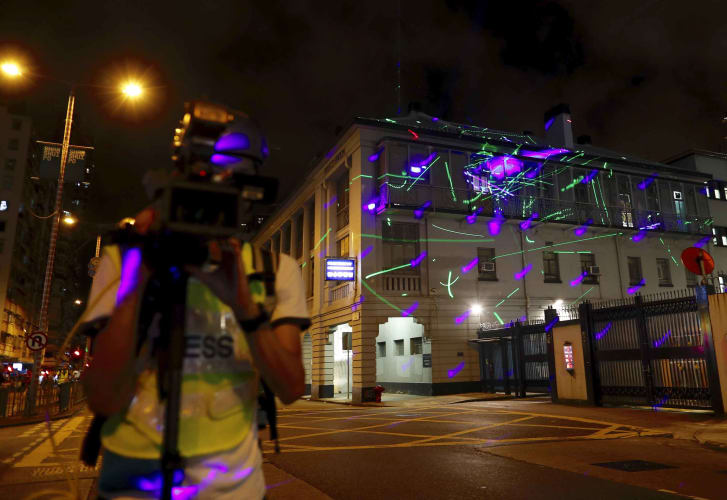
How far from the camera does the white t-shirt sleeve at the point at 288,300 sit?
180 cm

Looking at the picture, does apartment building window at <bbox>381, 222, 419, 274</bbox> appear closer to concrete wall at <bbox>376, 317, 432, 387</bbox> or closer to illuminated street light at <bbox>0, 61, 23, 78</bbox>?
concrete wall at <bbox>376, 317, 432, 387</bbox>

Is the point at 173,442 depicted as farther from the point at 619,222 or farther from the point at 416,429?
the point at 619,222

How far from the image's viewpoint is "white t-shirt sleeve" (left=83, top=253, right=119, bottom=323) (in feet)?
5.38

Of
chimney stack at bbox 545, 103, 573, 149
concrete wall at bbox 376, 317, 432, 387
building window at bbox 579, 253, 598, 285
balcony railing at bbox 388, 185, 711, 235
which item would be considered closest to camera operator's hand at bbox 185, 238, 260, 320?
balcony railing at bbox 388, 185, 711, 235

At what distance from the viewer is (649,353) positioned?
1545cm

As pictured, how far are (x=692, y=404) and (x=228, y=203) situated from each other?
16244mm

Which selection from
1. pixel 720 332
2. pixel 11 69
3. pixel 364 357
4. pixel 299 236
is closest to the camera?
pixel 720 332

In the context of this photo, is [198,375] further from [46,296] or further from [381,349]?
[381,349]

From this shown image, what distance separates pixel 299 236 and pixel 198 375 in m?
34.1

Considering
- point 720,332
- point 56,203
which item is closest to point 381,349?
point 56,203

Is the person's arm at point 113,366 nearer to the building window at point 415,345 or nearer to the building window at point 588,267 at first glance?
the building window at point 415,345

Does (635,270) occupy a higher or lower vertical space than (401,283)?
higher

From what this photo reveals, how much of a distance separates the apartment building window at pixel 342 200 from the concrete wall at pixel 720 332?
16705 millimetres

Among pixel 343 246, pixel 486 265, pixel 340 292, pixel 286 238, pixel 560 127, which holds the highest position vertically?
pixel 560 127
